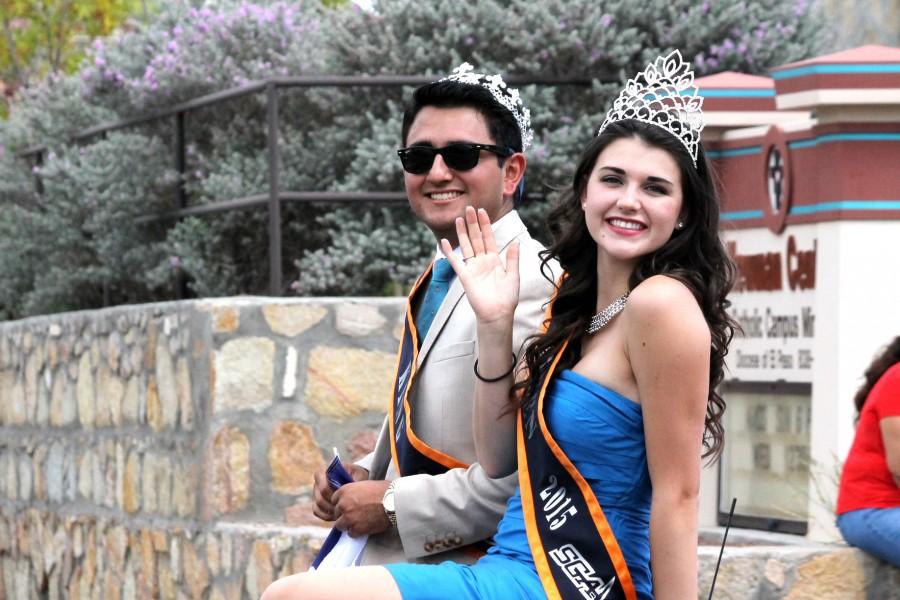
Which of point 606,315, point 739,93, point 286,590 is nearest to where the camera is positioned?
point 286,590

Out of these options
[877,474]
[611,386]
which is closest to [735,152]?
[877,474]

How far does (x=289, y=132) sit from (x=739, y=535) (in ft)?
8.93

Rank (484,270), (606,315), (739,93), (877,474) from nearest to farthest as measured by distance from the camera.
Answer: (606,315) < (484,270) < (877,474) < (739,93)

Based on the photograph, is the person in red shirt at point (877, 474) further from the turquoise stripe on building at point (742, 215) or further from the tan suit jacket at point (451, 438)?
the tan suit jacket at point (451, 438)

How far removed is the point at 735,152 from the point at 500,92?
5014 mm

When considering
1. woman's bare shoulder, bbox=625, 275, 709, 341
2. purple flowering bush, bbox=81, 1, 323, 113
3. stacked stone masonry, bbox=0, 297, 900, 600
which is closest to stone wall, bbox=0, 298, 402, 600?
stacked stone masonry, bbox=0, 297, 900, 600

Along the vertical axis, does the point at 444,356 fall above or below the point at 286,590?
above

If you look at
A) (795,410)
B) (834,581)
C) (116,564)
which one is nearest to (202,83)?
(116,564)

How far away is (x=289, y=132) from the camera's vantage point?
872 cm

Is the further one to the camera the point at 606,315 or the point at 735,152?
the point at 735,152

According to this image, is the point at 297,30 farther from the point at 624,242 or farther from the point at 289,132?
the point at 624,242

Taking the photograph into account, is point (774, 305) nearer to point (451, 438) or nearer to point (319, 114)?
point (319, 114)

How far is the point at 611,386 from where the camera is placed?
10.9 feet

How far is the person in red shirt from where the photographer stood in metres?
6.37
